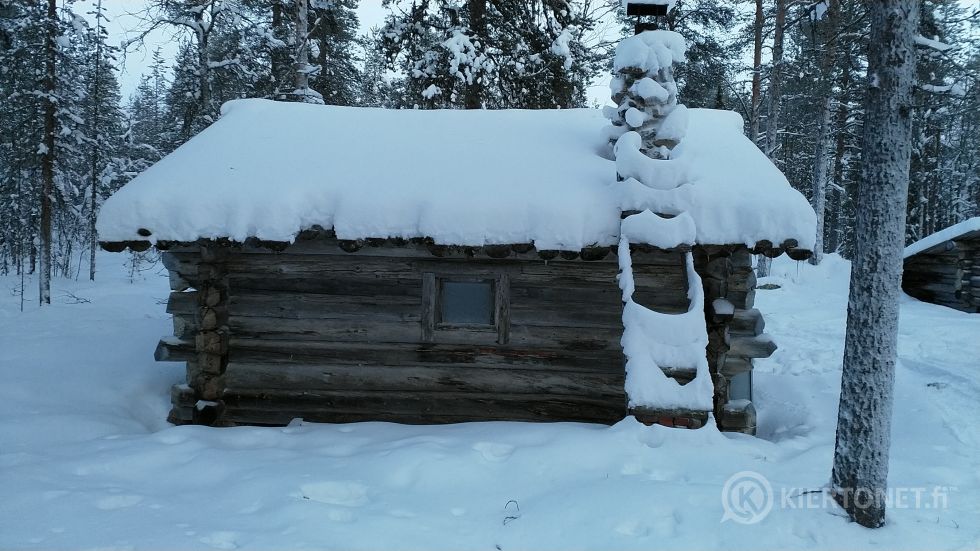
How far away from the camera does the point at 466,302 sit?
242 inches

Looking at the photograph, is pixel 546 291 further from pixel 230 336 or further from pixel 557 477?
pixel 230 336

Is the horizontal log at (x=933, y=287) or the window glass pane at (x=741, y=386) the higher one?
the horizontal log at (x=933, y=287)

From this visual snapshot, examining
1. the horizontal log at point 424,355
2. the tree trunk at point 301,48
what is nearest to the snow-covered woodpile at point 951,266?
the horizontal log at point 424,355

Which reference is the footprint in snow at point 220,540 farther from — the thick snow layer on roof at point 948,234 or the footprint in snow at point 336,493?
the thick snow layer on roof at point 948,234

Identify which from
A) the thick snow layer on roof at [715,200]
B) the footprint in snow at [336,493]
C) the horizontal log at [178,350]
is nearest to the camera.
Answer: the footprint in snow at [336,493]

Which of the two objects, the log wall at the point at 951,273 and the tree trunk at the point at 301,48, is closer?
the tree trunk at the point at 301,48

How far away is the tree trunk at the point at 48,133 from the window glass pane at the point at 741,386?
1822cm

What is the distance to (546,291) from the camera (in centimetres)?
585

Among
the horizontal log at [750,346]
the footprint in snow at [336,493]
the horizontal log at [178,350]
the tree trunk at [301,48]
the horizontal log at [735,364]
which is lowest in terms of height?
the footprint in snow at [336,493]

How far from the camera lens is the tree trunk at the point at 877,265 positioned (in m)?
3.42

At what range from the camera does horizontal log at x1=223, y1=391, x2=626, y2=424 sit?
5.85 metres

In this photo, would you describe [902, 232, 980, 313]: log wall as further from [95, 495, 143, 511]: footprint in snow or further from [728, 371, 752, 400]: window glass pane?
[95, 495, 143, 511]: footprint in snow

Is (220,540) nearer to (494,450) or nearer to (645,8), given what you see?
(494,450)

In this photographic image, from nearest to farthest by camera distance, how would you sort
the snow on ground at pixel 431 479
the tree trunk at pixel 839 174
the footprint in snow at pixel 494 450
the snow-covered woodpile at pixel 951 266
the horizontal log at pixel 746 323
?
the snow on ground at pixel 431 479
the footprint in snow at pixel 494 450
the horizontal log at pixel 746 323
the snow-covered woodpile at pixel 951 266
the tree trunk at pixel 839 174
